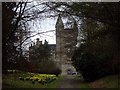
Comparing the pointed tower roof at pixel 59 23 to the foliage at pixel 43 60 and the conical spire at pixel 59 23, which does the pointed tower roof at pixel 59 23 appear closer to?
the conical spire at pixel 59 23

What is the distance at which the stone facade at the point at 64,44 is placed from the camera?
7712mm

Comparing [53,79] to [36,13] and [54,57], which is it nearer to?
[54,57]

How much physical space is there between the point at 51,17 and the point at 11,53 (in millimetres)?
1155

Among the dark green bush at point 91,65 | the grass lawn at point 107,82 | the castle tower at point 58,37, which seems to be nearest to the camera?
the castle tower at point 58,37

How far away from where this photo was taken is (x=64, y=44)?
834 centimetres

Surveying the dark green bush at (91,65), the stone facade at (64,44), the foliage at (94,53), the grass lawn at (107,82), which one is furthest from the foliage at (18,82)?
the grass lawn at (107,82)

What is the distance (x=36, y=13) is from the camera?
697 cm

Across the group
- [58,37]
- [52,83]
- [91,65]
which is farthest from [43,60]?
[91,65]

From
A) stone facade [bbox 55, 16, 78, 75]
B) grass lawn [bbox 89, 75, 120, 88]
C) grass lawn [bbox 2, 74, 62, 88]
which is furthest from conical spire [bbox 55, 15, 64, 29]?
grass lawn [bbox 89, 75, 120, 88]

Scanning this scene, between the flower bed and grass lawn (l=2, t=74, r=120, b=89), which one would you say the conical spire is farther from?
grass lawn (l=2, t=74, r=120, b=89)

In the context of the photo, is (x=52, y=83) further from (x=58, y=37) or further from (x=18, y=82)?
(x=58, y=37)

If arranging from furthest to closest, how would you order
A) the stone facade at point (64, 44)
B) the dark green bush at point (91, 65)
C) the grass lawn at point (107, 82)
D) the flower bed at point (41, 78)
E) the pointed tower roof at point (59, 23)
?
the dark green bush at point (91, 65) → the grass lawn at point (107, 82) → the flower bed at point (41, 78) → the stone facade at point (64, 44) → the pointed tower roof at point (59, 23)

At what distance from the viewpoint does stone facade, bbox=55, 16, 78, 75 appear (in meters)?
7.71

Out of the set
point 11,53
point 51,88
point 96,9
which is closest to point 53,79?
point 51,88
